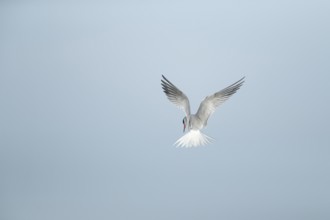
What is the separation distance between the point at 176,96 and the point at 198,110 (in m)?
0.26

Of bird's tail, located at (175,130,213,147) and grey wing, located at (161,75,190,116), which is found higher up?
grey wing, located at (161,75,190,116)

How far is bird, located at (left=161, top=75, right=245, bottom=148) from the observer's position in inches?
131

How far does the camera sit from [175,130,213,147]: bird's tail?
324cm

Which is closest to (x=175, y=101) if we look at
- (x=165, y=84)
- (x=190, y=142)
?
(x=165, y=84)

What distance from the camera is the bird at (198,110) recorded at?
3.34m

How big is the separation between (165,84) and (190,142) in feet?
1.96

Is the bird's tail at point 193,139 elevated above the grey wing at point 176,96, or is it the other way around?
the grey wing at point 176,96

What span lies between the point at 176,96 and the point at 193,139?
45 centimetres

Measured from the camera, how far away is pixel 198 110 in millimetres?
3648

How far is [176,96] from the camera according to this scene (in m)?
3.55

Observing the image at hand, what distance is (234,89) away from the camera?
11.8 ft

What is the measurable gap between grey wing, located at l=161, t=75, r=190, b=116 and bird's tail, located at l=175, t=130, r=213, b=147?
20cm

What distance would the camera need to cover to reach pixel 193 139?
335 centimetres

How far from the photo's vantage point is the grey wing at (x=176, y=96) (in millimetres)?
3516
